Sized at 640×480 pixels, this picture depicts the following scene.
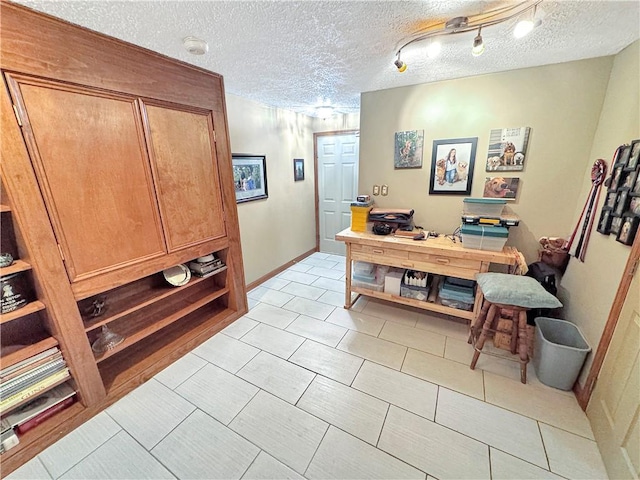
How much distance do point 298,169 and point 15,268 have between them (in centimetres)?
311

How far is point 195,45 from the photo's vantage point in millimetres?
1504

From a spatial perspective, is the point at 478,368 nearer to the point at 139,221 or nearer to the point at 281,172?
the point at 139,221

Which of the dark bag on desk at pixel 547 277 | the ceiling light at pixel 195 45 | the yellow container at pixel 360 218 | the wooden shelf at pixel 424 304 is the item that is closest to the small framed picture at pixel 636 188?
the dark bag on desk at pixel 547 277

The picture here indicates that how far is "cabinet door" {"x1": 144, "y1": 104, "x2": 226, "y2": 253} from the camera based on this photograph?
5.69 ft

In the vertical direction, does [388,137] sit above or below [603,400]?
Answer: above

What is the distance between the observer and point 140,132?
5.31ft

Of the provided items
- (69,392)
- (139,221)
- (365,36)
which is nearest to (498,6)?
(365,36)

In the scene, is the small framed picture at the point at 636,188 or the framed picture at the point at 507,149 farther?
the framed picture at the point at 507,149

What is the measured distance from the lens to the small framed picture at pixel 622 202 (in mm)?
1441

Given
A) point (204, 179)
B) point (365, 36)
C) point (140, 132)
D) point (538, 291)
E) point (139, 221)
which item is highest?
point (365, 36)

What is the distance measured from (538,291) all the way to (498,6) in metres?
1.67

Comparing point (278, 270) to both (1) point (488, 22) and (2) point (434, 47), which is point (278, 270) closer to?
(2) point (434, 47)

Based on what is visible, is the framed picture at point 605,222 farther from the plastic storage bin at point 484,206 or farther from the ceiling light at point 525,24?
the ceiling light at point 525,24

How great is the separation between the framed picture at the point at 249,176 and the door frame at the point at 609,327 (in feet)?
9.89
